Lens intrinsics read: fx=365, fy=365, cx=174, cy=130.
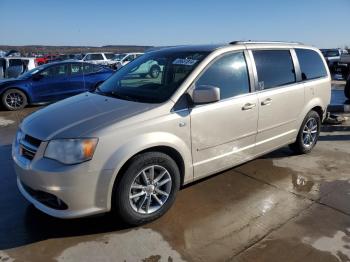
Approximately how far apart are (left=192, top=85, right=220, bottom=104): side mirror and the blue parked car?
290 inches

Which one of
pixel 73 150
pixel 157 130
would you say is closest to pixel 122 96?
pixel 157 130

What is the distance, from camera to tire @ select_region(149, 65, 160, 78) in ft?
14.7

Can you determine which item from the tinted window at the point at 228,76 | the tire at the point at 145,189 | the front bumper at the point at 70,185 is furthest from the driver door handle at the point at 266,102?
the front bumper at the point at 70,185

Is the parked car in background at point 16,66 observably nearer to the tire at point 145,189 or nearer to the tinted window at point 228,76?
the tinted window at point 228,76

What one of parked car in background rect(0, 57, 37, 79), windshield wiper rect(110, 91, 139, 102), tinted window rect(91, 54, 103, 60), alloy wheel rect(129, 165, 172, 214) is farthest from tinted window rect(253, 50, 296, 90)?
tinted window rect(91, 54, 103, 60)

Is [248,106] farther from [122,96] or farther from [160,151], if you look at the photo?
[122,96]

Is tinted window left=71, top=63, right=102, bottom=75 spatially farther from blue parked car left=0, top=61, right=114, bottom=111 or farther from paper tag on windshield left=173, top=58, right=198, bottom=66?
paper tag on windshield left=173, top=58, right=198, bottom=66

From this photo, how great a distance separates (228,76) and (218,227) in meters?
1.76

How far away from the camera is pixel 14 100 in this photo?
11047 mm

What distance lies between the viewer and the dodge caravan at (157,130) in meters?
3.30

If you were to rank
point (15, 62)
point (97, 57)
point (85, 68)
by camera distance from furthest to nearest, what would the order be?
point (97, 57), point (15, 62), point (85, 68)

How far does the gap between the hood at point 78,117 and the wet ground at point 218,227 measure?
98cm

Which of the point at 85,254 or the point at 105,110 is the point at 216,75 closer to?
the point at 105,110

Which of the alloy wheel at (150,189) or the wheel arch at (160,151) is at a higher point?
the wheel arch at (160,151)
